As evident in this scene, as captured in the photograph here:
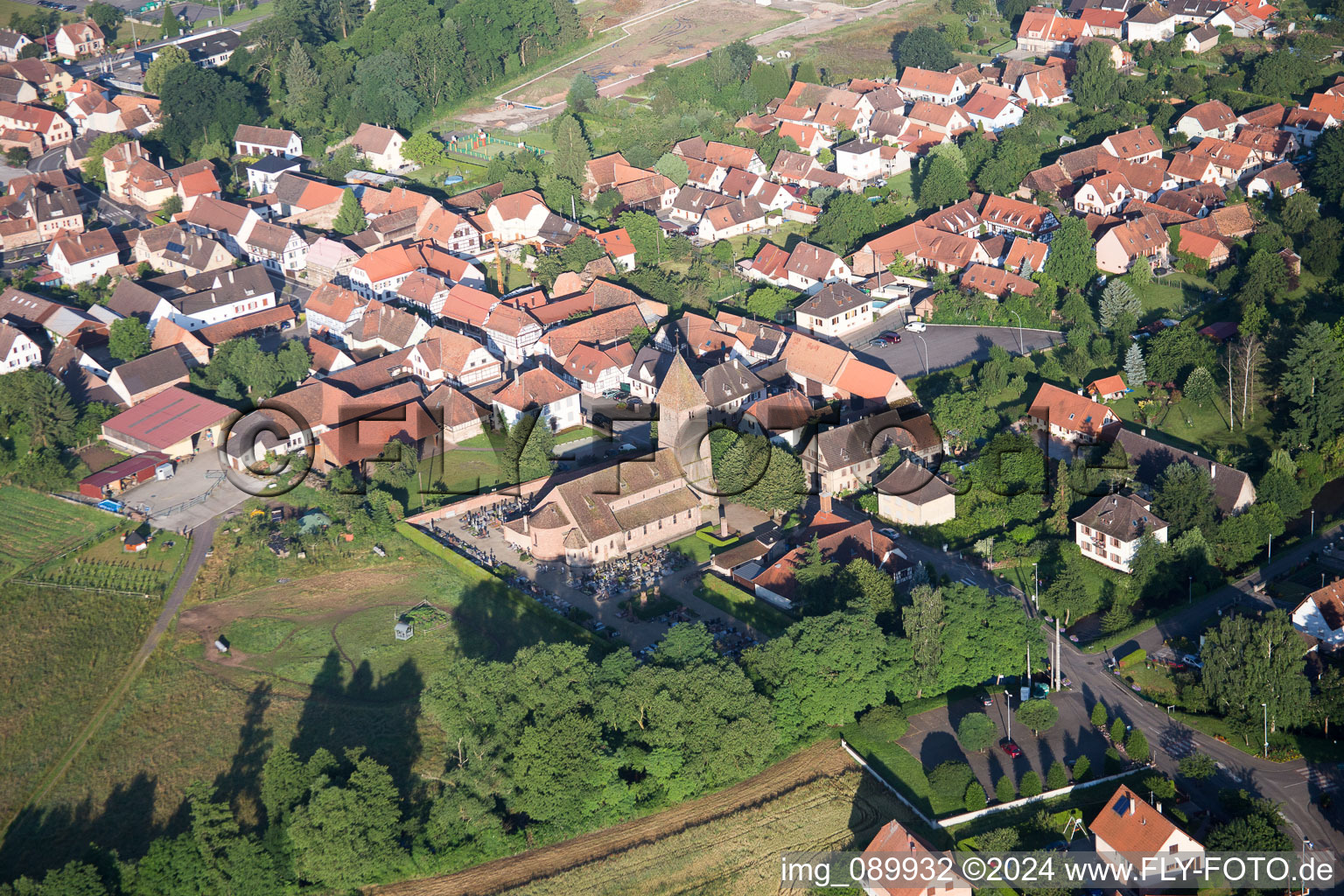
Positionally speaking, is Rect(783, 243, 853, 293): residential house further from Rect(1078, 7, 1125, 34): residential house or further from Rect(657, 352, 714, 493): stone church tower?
Rect(1078, 7, 1125, 34): residential house

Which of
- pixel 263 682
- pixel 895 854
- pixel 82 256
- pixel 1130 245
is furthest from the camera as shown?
pixel 82 256

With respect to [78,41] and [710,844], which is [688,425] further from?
[78,41]

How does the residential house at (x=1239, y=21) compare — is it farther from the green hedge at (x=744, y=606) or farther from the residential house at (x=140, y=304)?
the residential house at (x=140, y=304)

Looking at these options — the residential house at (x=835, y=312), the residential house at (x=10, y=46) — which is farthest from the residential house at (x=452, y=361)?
the residential house at (x=10, y=46)

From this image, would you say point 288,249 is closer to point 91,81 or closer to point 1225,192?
point 91,81

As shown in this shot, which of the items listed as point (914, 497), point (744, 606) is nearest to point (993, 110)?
point (914, 497)

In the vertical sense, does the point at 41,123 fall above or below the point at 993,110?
above

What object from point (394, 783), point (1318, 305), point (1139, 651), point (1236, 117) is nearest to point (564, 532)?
point (394, 783)
